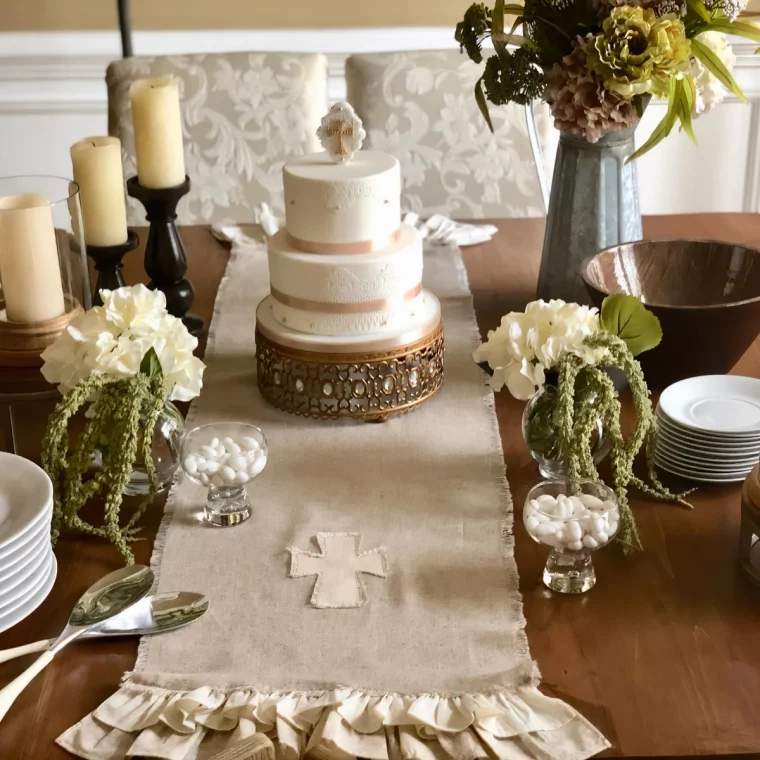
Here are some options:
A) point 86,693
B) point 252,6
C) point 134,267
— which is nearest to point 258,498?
point 86,693

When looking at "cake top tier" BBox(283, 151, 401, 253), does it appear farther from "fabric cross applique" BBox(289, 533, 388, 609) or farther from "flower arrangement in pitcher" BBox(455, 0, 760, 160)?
"fabric cross applique" BBox(289, 533, 388, 609)

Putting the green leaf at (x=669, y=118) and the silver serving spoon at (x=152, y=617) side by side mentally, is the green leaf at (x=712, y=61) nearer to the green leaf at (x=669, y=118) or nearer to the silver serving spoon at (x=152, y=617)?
the green leaf at (x=669, y=118)

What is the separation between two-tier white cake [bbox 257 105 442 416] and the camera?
119 cm

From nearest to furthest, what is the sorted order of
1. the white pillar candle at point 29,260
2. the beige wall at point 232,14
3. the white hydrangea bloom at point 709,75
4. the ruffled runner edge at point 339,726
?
the ruffled runner edge at point 339,726 < the white pillar candle at point 29,260 < the white hydrangea bloom at point 709,75 < the beige wall at point 232,14

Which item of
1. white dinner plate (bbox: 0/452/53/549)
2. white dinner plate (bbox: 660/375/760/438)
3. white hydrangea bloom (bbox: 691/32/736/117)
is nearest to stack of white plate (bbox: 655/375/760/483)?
white dinner plate (bbox: 660/375/760/438)

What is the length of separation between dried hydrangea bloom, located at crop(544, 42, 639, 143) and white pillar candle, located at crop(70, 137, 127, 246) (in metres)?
0.58

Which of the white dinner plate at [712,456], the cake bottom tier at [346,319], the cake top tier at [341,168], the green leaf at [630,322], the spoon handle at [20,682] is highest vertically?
the cake top tier at [341,168]

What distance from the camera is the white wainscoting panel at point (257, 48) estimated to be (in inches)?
107

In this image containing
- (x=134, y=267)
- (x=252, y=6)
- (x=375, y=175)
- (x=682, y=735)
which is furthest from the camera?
(x=252, y=6)

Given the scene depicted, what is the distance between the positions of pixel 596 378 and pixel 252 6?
6.58 feet

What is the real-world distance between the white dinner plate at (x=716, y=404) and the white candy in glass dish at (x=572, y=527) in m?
0.18

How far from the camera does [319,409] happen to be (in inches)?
48.5

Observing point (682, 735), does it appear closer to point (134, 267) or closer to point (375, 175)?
point (375, 175)

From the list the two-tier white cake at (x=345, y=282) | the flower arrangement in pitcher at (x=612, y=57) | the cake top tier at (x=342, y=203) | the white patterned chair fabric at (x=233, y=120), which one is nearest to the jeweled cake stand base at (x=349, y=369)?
the two-tier white cake at (x=345, y=282)
